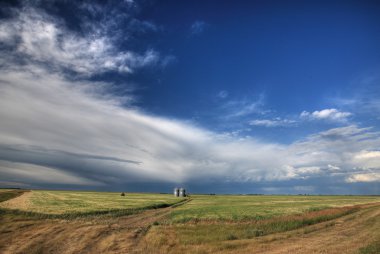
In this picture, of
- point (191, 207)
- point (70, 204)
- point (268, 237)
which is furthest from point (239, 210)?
point (70, 204)

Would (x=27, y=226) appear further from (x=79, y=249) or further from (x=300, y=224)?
(x=300, y=224)

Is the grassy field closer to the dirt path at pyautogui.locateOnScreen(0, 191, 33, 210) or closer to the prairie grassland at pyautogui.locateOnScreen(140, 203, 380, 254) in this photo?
the prairie grassland at pyautogui.locateOnScreen(140, 203, 380, 254)

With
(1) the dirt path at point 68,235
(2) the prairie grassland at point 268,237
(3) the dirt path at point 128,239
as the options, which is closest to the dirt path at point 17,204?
(1) the dirt path at point 68,235

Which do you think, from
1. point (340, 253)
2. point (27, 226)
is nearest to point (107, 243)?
point (27, 226)

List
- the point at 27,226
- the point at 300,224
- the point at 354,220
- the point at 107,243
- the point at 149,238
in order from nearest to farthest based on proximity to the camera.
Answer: the point at 107,243, the point at 149,238, the point at 27,226, the point at 300,224, the point at 354,220

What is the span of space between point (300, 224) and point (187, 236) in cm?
1566

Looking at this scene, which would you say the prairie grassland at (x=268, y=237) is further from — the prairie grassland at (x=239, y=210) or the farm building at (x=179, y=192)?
the farm building at (x=179, y=192)

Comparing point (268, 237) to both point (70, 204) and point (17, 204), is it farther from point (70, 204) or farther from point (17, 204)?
point (17, 204)

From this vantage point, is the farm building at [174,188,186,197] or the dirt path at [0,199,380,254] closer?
the dirt path at [0,199,380,254]

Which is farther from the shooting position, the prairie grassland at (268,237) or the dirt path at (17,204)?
the dirt path at (17,204)

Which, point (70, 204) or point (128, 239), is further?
point (70, 204)

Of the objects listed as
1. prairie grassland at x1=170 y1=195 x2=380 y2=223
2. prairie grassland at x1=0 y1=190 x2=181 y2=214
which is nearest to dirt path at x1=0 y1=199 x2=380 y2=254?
prairie grassland at x1=170 y1=195 x2=380 y2=223

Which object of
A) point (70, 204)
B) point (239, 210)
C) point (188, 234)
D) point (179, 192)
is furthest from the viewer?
point (179, 192)

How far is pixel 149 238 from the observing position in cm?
2919
